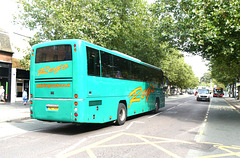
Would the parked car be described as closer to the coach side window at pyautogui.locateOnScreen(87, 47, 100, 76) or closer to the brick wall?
the brick wall

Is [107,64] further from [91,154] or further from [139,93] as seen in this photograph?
[91,154]

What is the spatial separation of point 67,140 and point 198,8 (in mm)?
9044

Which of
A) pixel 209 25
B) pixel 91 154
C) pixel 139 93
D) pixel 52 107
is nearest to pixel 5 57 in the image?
pixel 139 93

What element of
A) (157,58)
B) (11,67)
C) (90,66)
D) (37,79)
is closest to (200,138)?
(90,66)

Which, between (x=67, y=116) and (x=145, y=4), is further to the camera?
(x=145, y=4)

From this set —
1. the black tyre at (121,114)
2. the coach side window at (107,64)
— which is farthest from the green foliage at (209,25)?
the black tyre at (121,114)

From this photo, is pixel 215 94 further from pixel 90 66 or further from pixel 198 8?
pixel 90 66

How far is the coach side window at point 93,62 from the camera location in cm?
766

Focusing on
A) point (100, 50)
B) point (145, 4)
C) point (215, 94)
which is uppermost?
point (145, 4)

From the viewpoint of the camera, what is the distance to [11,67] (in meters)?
23.1

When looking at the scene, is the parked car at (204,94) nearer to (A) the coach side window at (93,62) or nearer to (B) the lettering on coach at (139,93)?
(B) the lettering on coach at (139,93)

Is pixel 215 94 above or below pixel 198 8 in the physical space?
below

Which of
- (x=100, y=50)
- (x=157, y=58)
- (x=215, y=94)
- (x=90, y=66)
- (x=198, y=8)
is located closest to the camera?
(x=90, y=66)

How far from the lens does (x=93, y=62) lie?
25.8ft
